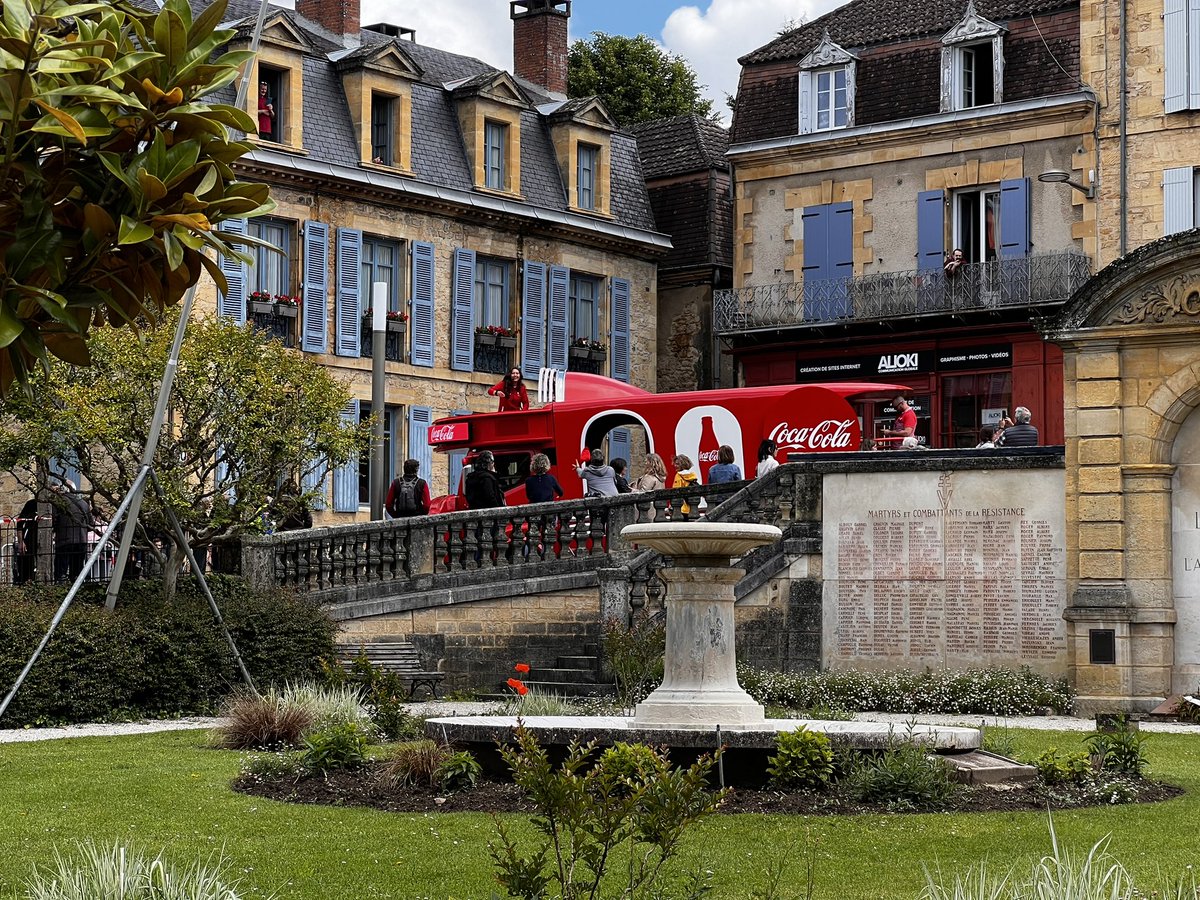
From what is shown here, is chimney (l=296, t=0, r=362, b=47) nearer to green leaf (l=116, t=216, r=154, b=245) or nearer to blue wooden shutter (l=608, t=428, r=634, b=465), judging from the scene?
blue wooden shutter (l=608, t=428, r=634, b=465)

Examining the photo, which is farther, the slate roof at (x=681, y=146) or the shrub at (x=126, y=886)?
the slate roof at (x=681, y=146)

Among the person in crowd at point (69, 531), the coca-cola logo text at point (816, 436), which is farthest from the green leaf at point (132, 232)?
the coca-cola logo text at point (816, 436)

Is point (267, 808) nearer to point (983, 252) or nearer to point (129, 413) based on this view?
point (129, 413)

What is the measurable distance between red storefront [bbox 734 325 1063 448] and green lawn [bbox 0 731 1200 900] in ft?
68.5

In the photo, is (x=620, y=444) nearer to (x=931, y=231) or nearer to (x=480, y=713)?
(x=931, y=231)

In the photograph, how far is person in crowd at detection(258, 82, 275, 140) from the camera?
3196cm

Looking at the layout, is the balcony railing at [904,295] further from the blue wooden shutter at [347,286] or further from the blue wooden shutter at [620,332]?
the blue wooden shutter at [347,286]

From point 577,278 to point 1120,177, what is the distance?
11.2 metres

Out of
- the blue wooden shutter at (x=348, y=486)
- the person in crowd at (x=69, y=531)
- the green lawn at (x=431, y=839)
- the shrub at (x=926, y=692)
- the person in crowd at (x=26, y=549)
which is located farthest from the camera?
the blue wooden shutter at (x=348, y=486)

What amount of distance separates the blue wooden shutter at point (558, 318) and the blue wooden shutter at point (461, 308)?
6.82 ft

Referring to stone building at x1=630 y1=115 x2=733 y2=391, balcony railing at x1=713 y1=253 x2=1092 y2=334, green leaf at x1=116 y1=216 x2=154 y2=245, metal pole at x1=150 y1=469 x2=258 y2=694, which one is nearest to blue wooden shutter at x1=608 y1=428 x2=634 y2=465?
stone building at x1=630 y1=115 x2=733 y2=391

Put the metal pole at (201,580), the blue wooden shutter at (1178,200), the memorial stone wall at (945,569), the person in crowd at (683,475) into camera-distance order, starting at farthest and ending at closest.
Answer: the blue wooden shutter at (1178,200), the person in crowd at (683,475), the memorial stone wall at (945,569), the metal pole at (201,580)

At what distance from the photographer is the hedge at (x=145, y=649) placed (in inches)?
754

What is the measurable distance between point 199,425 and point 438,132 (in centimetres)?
1475
